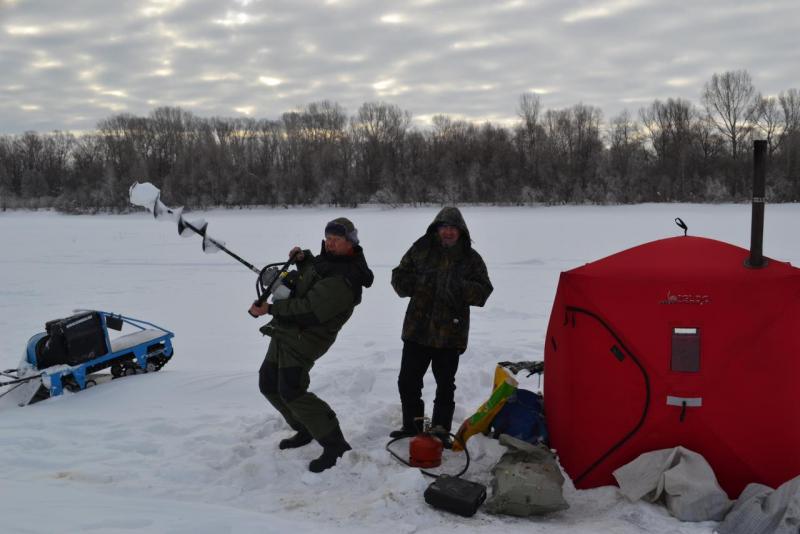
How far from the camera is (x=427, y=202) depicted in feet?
143

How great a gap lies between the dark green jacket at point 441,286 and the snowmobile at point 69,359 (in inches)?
121

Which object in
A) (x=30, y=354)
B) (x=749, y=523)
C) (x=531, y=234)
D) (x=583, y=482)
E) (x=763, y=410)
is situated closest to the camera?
(x=749, y=523)

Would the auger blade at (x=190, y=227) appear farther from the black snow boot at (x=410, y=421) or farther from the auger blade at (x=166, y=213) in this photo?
the black snow boot at (x=410, y=421)

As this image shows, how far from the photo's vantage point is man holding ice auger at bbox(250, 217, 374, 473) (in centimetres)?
362

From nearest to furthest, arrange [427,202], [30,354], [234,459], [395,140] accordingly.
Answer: [234,459]
[30,354]
[427,202]
[395,140]

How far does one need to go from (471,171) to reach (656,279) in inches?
1663

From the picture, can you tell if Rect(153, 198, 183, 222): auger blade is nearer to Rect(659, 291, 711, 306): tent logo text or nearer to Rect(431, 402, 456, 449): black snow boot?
Rect(431, 402, 456, 449): black snow boot

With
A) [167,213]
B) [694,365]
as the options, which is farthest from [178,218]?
[694,365]

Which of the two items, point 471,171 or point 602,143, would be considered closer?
point 471,171

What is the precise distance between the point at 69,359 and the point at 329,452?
2.93 m

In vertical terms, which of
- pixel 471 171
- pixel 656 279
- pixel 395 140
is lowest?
pixel 656 279

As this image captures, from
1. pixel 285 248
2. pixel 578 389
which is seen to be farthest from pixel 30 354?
pixel 285 248

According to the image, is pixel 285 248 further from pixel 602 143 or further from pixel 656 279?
pixel 602 143

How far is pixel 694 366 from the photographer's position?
3.17m
